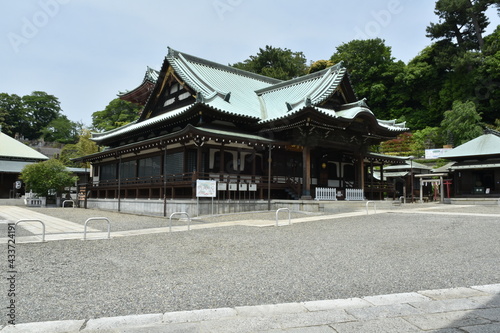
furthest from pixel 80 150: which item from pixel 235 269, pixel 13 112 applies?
pixel 235 269

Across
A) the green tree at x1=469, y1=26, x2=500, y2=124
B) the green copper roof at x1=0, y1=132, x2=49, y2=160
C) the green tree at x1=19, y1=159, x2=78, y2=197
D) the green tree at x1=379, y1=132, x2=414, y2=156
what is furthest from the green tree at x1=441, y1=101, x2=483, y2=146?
the green copper roof at x1=0, y1=132, x2=49, y2=160

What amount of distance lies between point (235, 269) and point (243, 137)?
12602 millimetres

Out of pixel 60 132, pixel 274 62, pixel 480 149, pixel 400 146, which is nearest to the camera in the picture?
pixel 480 149

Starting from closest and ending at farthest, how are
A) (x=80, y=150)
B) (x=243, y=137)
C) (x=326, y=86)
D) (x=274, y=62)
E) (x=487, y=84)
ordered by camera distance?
(x=243, y=137)
(x=326, y=86)
(x=487, y=84)
(x=80, y=150)
(x=274, y=62)

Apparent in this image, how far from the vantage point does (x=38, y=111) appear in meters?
78.1

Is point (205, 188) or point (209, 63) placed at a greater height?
point (209, 63)

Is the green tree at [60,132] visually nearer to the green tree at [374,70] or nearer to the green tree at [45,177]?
the green tree at [45,177]

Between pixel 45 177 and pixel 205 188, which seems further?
pixel 45 177

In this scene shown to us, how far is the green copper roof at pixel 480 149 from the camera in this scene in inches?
1032

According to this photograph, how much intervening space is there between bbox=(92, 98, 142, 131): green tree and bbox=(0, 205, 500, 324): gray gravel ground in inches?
2034

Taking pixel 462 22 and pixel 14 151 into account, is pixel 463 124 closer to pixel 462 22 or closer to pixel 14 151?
pixel 462 22

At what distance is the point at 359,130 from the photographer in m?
21.7

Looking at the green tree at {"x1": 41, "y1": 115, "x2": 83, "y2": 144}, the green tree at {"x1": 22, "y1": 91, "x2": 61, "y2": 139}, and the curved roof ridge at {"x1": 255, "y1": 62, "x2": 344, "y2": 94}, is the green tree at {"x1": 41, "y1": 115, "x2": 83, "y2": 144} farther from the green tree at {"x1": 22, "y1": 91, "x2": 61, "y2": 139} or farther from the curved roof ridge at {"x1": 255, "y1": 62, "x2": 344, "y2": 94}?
the curved roof ridge at {"x1": 255, "y1": 62, "x2": 344, "y2": 94}

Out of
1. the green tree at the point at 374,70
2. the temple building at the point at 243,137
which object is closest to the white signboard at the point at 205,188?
the temple building at the point at 243,137
